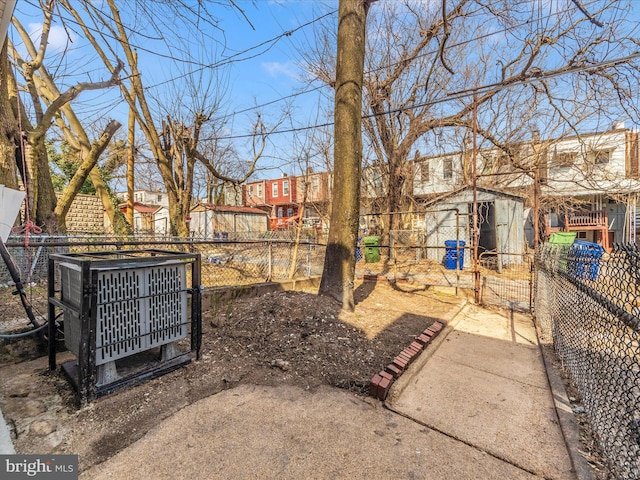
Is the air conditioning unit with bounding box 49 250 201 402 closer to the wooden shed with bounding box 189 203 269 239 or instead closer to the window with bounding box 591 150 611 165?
the window with bounding box 591 150 611 165

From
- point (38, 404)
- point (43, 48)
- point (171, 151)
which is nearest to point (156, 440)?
point (38, 404)

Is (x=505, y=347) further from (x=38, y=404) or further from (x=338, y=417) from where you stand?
(x=38, y=404)

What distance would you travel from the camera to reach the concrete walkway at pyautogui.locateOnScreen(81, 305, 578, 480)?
68.9 inches

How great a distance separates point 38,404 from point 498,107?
15591mm

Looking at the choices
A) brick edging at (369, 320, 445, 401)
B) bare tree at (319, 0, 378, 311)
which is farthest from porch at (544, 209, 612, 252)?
brick edging at (369, 320, 445, 401)

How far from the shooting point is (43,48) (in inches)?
262

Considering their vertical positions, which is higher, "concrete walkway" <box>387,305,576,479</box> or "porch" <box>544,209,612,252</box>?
"porch" <box>544,209,612,252</box>

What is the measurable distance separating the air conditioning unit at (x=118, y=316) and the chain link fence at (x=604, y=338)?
3125 millimetres

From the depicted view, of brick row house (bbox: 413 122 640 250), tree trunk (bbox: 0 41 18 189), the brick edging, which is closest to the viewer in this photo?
the brick edging

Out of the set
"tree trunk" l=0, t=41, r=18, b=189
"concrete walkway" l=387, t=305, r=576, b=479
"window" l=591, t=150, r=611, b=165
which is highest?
"window" l=591, t=150, r=611, b=165

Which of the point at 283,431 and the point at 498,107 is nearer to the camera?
the point at 283,431

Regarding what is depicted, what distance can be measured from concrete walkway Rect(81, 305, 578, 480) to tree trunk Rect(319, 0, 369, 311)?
6.93ft

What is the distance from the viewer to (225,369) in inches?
116

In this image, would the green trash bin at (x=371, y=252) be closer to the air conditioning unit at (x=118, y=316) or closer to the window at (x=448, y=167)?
the window at (x=448, y=167)
